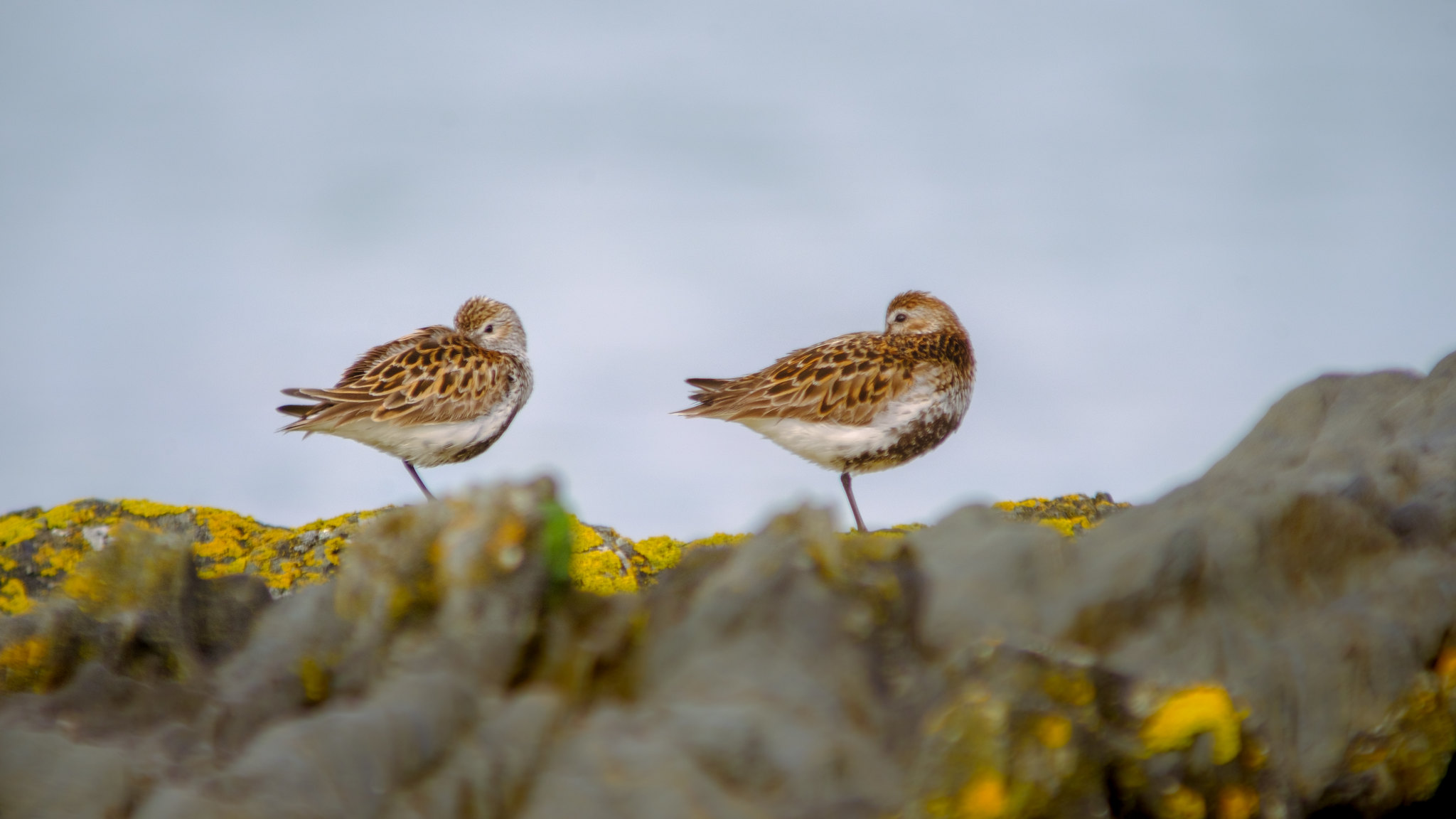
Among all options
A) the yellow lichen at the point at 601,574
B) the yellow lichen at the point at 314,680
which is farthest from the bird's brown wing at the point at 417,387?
the yellow lichen at the point at 314,680

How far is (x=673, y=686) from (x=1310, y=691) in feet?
7.66

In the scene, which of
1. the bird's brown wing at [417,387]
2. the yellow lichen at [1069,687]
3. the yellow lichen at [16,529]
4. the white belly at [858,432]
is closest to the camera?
the yellow lichen at [1069,687]

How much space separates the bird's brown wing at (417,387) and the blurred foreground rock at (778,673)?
5796 mm

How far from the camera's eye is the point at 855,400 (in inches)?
374

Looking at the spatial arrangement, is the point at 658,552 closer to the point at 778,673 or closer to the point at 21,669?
the point at 778,673

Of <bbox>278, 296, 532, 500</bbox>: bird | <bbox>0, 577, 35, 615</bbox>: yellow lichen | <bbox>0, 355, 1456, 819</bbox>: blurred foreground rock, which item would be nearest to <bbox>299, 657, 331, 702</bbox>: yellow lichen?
<bbox>0, 355, 1456, 819</bbox>: blurred foreground rock

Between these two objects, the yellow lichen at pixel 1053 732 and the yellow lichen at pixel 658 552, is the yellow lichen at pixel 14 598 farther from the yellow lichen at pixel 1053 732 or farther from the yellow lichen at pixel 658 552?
the yellow lichen at pixel 1053 732

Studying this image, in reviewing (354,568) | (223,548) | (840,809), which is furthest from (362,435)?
(840,809)

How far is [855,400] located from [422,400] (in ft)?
13.3

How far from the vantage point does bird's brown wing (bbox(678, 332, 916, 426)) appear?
31.1 feet

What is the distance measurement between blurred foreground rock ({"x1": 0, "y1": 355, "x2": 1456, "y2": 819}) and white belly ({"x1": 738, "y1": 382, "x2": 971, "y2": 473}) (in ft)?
15.7

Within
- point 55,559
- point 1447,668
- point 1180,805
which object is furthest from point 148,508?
point 1447,668

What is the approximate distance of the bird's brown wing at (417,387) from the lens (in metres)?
9.94

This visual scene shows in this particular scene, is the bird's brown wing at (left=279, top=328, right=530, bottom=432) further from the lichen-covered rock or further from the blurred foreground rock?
the blurred foreground rock
